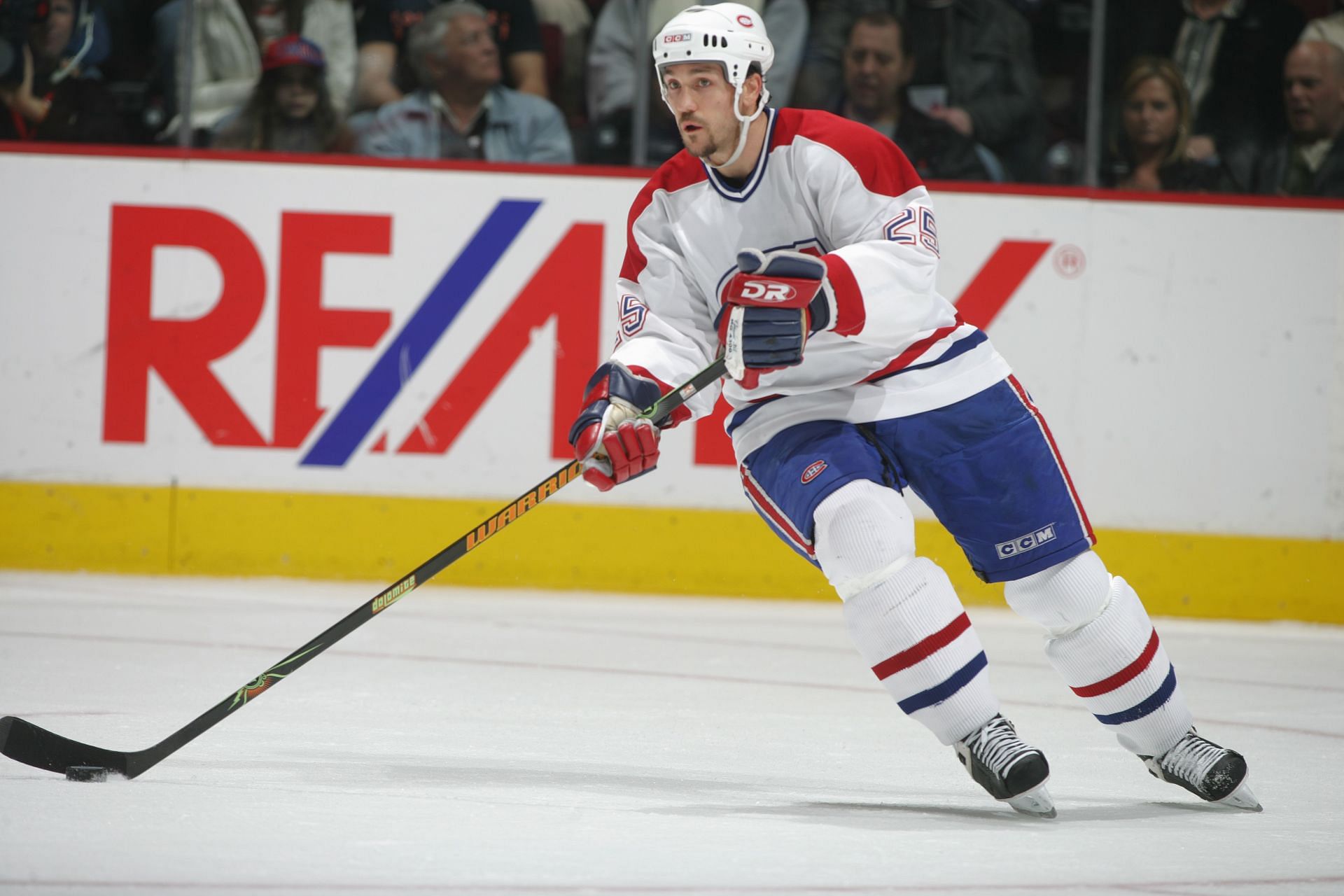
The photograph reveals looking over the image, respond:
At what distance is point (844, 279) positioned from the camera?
2.59m

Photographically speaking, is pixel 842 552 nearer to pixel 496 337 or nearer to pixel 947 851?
pixel 947 851

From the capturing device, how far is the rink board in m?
5.27

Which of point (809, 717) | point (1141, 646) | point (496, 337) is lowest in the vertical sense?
point (809, 717)

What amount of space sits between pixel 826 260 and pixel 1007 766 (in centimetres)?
76

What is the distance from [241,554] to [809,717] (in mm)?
2340

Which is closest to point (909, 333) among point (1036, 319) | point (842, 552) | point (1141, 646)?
point (842, 552)

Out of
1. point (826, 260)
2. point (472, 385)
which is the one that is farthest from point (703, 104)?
point (472, 385)

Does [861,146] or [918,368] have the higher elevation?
[861,146]

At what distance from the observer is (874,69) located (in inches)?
213

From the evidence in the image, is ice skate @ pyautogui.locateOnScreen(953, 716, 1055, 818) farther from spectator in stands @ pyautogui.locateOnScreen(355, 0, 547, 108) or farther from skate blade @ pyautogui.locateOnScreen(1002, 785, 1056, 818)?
spectator in stands @ pyautogui.locateOnScreen(355, 0, 547, 108)

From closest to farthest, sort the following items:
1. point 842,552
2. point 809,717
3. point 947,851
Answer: point 947,851, point 842,552, point 809,717

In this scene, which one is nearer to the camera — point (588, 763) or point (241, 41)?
point (588, 763)

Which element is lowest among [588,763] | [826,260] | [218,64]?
[588,763]

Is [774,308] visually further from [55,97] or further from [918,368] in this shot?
[55,97]
